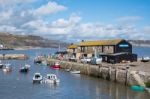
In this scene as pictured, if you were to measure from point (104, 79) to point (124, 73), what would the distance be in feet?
32.5

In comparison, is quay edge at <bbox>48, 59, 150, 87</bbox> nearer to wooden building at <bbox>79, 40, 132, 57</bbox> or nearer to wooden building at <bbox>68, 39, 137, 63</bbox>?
wooden building at <bbox>68, 39, 137, 63</bbox>

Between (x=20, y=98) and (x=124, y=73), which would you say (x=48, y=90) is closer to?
(x=20, y=98)

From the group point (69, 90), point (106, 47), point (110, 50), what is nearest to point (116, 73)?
point (69, 90)

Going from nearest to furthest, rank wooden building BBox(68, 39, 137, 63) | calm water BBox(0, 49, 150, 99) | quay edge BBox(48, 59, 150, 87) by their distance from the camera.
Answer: calm water BBox(0, 49, 150, 99) → quay edge BBox(48, 59, 150, 87) → wooden building BBox(68, 39, 137, 63)

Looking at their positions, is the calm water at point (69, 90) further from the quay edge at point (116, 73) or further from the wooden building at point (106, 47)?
the wooden building at point (106, 47)

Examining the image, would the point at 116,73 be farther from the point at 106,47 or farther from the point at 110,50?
the point at 106,47

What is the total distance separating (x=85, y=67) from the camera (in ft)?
311

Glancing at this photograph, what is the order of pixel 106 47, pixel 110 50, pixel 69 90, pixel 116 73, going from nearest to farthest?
pixel 69 90 < pixel 116 73 < pixel 110 50 < pixel 106 47

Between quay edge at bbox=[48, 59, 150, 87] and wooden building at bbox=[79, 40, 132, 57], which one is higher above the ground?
wooden building at bbox=[79, 40, 132, 57]

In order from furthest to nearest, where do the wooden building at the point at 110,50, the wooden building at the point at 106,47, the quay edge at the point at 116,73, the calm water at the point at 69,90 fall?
the wooden building at the point at 106,47, the wooden building at the point at 110,50, the quay edge at the point at 116,73, the calm water at the point at 69,90

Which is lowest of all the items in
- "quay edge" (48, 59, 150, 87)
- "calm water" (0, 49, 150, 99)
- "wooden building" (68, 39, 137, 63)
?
"calm water" (0, 49, 150, 99)

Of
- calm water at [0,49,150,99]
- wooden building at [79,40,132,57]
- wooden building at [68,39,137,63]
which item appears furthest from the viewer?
wooden building at [79,40,132,57]

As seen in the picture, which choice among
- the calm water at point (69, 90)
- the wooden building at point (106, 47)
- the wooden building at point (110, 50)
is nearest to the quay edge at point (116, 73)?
the calm water at point (69, 90)

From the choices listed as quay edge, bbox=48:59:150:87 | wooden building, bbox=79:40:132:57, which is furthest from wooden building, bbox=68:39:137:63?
quay edge, bbox=48:59:150:87
